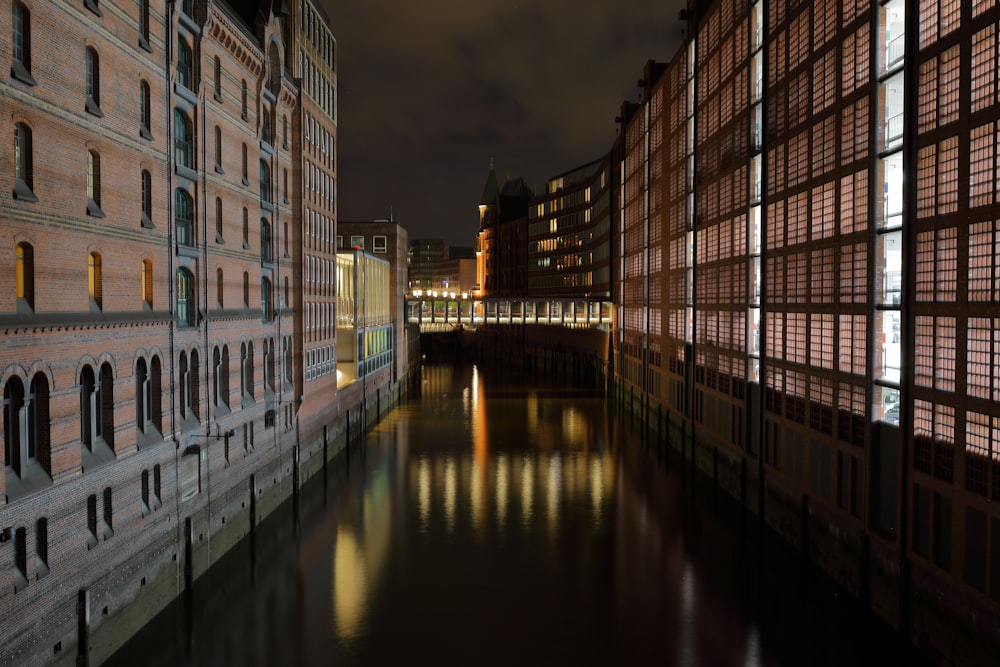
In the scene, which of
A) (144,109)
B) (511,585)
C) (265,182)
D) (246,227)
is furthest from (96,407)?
(265,182)

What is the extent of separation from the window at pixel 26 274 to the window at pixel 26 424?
4.80 feet

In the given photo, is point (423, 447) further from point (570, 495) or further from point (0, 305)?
point (0, 305)

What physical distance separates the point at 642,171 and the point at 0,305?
4824 centimetres

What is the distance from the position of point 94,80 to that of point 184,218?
239 inches

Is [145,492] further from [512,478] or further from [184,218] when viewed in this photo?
[512,478]

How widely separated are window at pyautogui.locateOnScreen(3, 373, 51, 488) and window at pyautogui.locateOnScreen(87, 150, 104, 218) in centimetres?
401

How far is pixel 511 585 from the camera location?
910 inches

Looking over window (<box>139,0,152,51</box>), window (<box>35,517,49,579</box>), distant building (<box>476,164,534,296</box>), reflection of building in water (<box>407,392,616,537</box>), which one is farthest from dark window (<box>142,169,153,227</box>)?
distant building (<box>476,164,534,296</box>)

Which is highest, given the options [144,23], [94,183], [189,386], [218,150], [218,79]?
[218,79]

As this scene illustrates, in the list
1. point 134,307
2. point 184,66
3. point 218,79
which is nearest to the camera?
Answer: point 134,307

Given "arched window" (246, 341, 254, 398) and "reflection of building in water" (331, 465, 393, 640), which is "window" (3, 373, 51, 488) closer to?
"reflection of building in water" (331, 465, 393, 640)

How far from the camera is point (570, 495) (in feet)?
113

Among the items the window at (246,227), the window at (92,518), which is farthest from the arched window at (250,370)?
the window at (92,518)

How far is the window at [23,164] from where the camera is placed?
14.0 meters
